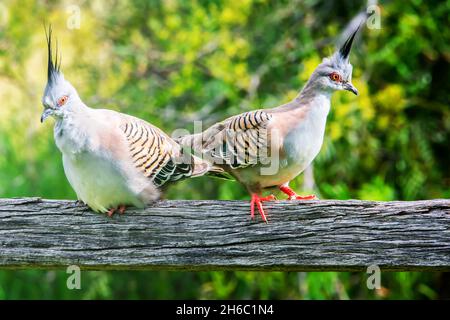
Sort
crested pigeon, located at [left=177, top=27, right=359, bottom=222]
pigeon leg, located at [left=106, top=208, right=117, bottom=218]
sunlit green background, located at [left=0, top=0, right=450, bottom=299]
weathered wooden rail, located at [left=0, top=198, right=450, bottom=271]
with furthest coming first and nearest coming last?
sunlit green background, located at [left=0, top=0, right=450, bottom=299] < crested pigeon, located at [left=177, top=27, right=359, bottom=222] < pigeon leg, located at [left=106, top=208, right=117, bottom=218] < weathered wooden rail, located at [left=0, top=198, right=450, bottom=271]

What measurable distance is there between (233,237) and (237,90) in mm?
2243

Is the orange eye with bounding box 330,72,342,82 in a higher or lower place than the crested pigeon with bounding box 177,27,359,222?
higher

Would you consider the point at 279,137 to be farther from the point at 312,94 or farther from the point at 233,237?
the point at 233,237

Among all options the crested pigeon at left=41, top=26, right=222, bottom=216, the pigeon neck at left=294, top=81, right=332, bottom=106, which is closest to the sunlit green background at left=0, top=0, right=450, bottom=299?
the pigeon neck at left=294, top=81, right=332, bottom=106

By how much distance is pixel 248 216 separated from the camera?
2232 millimetres

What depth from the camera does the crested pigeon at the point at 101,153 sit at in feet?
7.21

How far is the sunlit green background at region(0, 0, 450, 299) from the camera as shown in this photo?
4.18m

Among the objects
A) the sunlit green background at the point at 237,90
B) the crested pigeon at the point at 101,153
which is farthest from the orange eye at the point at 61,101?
the sunlit green background at the point at 237,90

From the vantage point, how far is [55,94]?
221 cm

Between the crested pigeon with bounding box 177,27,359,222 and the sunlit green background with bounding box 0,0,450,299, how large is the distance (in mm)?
1221

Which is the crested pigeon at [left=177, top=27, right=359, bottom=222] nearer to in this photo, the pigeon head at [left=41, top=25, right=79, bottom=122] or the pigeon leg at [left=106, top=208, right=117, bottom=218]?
the pigeon leg at [left=106, top=208, right=117, bottom=218]

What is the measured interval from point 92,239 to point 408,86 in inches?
109

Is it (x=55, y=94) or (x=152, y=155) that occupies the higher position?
(x=55, y=94)

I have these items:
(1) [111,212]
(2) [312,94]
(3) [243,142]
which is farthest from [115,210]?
(2) [312,94]
